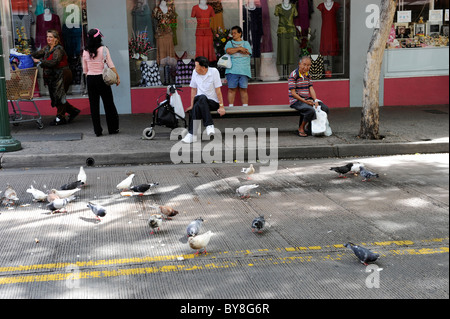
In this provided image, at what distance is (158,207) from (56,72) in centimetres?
709

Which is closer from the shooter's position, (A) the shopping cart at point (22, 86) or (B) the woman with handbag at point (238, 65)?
(A) the shopping cart at point (22, 86)

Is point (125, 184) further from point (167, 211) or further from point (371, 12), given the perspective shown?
point (371, 12)

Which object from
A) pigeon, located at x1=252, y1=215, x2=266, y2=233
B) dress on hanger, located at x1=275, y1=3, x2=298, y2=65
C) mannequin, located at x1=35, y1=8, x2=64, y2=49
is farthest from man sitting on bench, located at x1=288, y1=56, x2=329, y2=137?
mannequin, located at x1=35, y1=8, x2=64, y2=49

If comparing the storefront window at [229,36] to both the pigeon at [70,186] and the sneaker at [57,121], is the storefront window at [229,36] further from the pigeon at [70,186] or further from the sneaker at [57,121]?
the pigeon at [70,186]

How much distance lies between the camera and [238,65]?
14.3 meters

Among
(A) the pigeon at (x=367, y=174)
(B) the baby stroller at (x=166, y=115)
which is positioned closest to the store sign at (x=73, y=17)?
(B) the baby stroller at (x=166, y=115)

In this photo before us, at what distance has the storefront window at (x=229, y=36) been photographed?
14820mm

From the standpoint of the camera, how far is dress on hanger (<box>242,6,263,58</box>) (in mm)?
15109

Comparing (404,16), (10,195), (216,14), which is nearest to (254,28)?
(216,14)

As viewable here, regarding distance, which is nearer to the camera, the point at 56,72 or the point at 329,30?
the point at 56,72

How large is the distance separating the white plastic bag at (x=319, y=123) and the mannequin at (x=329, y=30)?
14.3 feet

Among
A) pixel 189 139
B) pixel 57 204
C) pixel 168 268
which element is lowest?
pixel 168 268
